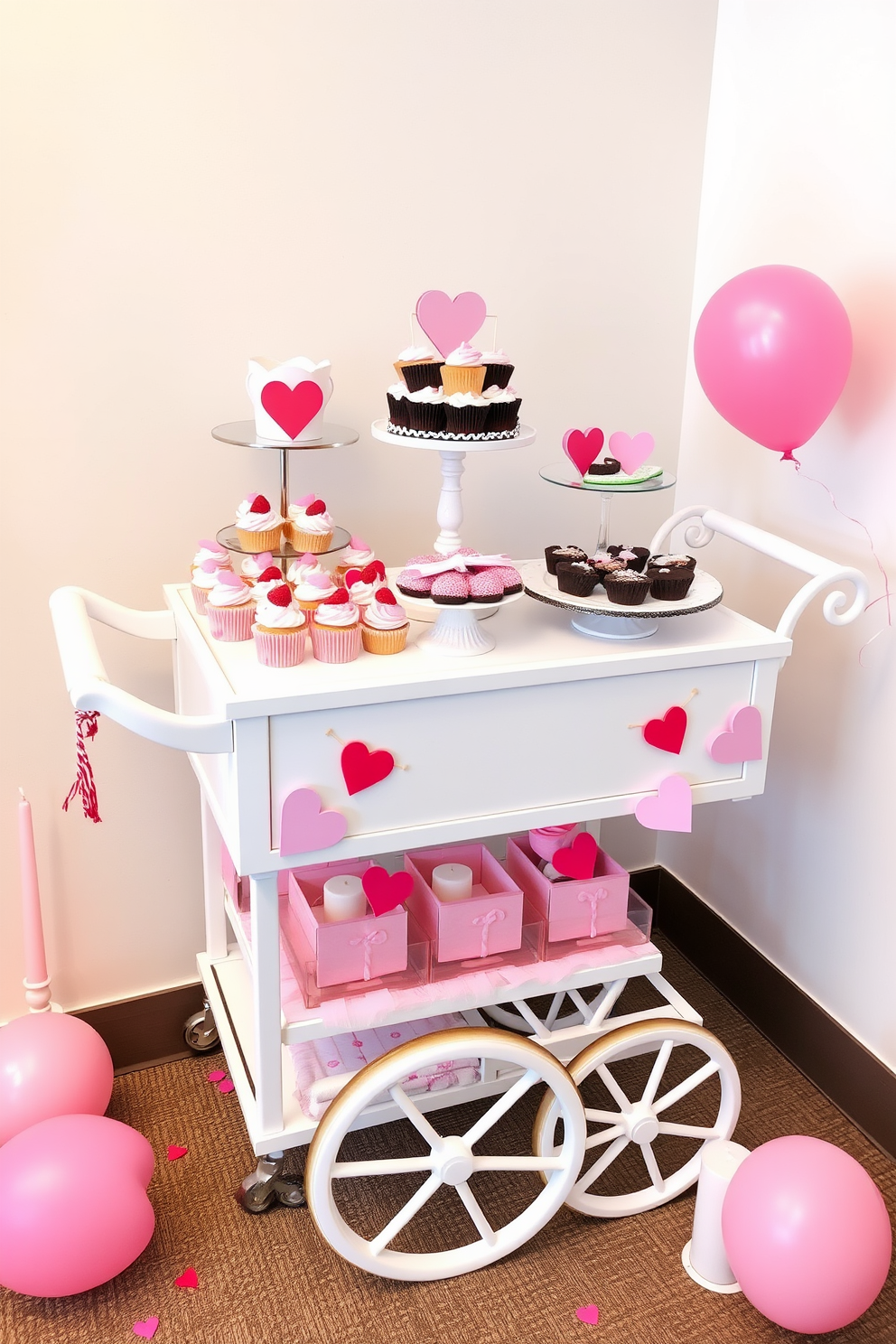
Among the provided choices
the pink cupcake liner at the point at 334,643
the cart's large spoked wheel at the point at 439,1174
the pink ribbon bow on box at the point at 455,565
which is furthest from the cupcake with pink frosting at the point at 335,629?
the cart's large spoked wheel at the point at 439,1174

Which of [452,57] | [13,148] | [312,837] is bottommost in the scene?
[312,837]

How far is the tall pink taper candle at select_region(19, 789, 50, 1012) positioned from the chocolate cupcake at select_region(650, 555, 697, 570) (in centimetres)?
102

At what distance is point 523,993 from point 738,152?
144cm

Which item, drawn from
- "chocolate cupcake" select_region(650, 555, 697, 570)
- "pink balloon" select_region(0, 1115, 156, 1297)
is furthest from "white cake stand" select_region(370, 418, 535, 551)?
"pink balloon" select_region(0, 1115, 156, 1297)

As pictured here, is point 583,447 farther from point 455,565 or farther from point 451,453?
point 455,565

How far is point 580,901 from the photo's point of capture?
164 cm

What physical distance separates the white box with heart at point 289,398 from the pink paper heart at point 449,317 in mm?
154

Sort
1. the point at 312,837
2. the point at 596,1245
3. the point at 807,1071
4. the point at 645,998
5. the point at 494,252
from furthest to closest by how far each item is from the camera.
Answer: the point at 645,998
the point at 807,1071
the point at 494,252
the point at 596,1245
the point at 312,837

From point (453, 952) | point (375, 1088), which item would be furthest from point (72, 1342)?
point (453, 952)

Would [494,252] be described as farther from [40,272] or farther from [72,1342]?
[72,1342]

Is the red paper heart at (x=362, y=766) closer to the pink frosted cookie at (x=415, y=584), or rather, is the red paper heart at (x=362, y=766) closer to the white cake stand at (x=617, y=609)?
the pink frosted cookie at (x=415, y=584)

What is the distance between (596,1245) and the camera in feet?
5.46

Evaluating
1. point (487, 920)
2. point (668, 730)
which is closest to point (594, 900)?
point (487, 920)

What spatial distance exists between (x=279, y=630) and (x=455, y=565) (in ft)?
0.77
